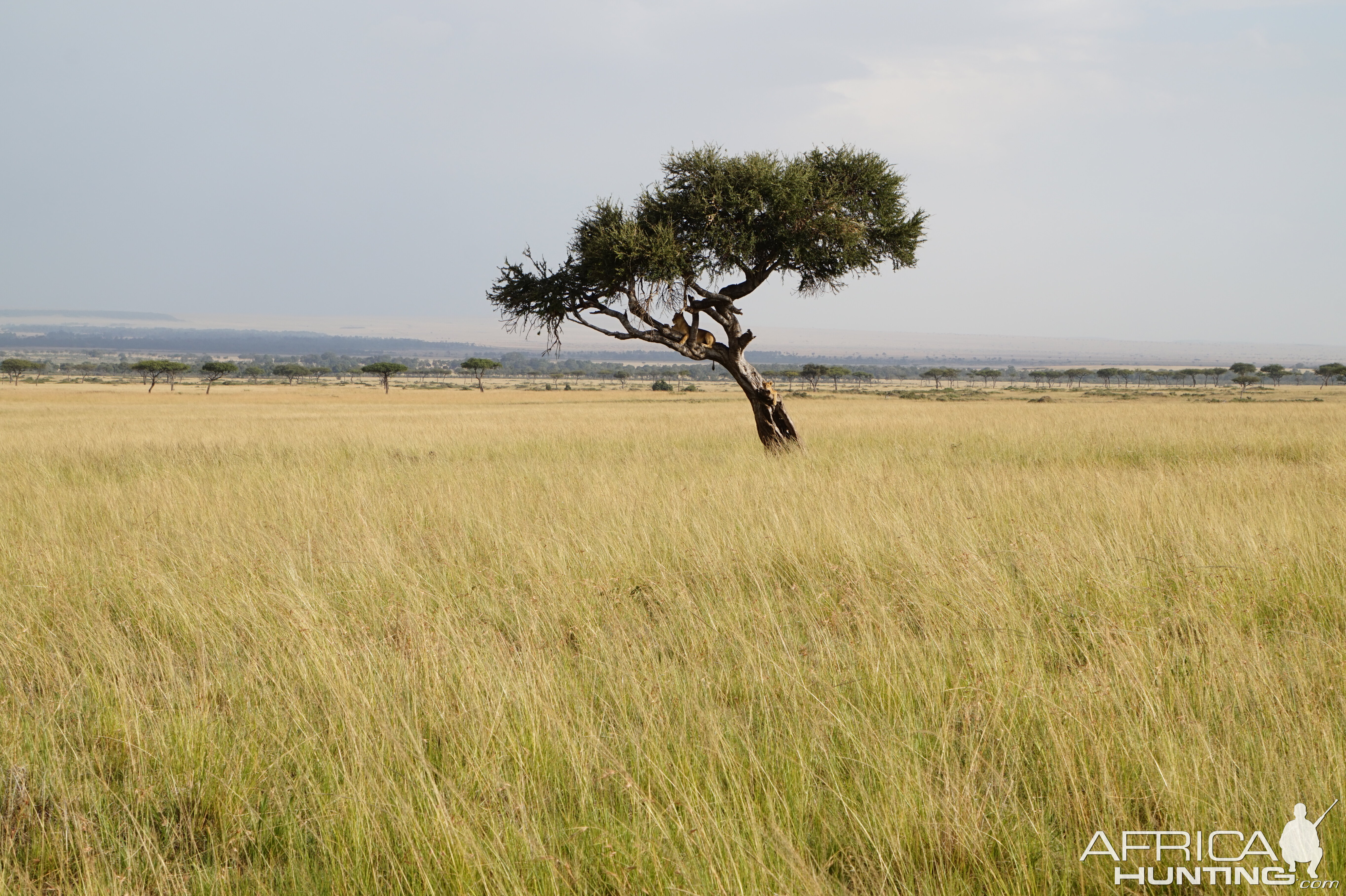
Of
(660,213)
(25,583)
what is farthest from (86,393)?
(25,583)

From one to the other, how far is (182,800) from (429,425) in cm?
2719

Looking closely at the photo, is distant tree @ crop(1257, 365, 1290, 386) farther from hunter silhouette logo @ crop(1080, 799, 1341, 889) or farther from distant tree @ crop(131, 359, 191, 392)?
distant tree @ crop(131, 359, 191, 392)

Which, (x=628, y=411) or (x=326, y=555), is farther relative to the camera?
(x=628, y=411)

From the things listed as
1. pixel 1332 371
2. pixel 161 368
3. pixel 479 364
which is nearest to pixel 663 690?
pixel 479 364

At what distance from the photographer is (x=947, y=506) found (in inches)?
344

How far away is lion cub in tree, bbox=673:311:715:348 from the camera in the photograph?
1591 cm

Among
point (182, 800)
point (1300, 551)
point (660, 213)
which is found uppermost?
point (660, 213)

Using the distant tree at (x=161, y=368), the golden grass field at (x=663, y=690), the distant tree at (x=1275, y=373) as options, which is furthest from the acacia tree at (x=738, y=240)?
the distant tree at (x=1275, y=373)

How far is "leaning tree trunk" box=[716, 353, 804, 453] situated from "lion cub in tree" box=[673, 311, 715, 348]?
383 millimetres

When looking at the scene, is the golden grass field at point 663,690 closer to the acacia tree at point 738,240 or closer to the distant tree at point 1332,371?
the acacia tree at point 738,240

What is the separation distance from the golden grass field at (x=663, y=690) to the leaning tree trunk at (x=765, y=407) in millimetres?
7018

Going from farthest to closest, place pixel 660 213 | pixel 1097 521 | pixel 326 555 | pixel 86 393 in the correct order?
pixel 86 393, pixel 660 213, pixel 1097 521, pixel 326 555

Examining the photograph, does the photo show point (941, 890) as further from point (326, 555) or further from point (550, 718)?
point (326, 555)

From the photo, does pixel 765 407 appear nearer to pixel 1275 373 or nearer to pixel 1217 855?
pixel 1217 855
